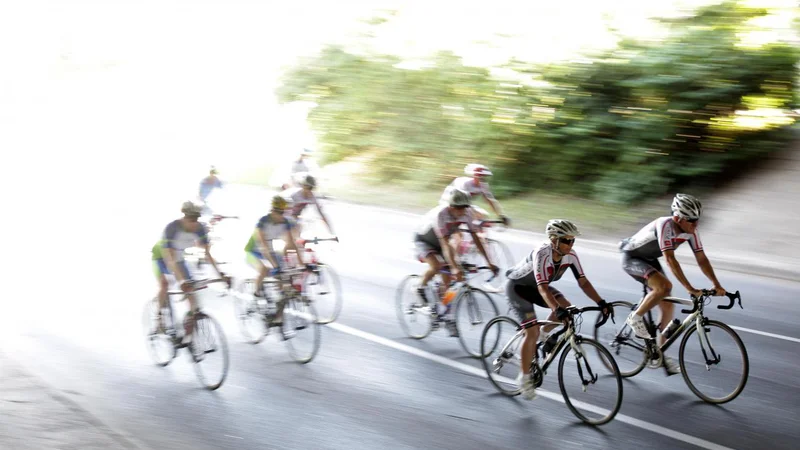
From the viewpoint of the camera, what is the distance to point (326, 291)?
11.3m

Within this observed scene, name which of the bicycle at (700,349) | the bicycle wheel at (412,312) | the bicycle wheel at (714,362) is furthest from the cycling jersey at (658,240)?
the bicycle wheel at (412,312)

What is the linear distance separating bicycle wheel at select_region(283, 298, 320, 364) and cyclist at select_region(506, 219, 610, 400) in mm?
2684

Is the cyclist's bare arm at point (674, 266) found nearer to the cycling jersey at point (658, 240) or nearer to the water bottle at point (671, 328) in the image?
the cycling jersey at point (658, 240)

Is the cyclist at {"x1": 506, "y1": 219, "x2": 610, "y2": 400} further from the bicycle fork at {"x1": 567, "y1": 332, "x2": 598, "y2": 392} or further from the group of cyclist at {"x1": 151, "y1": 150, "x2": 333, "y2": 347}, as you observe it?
the group of cyclist at {"x1": 151, "y1": 150, "x2": 333, "y2": 347}

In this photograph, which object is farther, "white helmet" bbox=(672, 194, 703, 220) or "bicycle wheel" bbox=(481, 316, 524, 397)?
"bicycle wheel" bbox=(481, 316, 524, 397)

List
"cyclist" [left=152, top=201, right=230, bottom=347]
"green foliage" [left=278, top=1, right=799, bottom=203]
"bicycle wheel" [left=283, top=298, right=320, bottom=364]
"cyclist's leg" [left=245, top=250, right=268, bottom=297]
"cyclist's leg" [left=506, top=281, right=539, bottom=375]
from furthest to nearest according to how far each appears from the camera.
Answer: "green foliage" [left=278, top=1, right=799, bottom=203] → "cyclist's leg" [left=245, top=250, right=268, bottom=297] → "bicycle wheel" [left=283, top=298, right=320, bottom=364] → "cyclist" [left=152, top=201, right=230, bottom=347] → "cyclist's leg" [left=506, top=281, right=539, bottom=375]

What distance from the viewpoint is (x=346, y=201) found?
22.5 meters

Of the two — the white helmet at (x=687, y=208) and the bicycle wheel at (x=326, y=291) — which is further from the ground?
the white helmet at (x=687, y=208)

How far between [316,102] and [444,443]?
21.3 metres

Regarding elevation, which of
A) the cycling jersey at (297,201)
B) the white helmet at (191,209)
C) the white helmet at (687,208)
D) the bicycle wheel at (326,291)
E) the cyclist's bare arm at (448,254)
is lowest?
the bicycle wheel at (326,291)

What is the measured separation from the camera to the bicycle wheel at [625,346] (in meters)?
7.98

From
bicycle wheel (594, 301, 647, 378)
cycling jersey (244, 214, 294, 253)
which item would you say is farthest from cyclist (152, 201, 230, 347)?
bicycle wheel (594, 301, 647, 378)

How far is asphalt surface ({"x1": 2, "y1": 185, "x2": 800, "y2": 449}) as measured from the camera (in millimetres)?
6770

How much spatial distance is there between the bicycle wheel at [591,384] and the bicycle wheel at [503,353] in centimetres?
51
